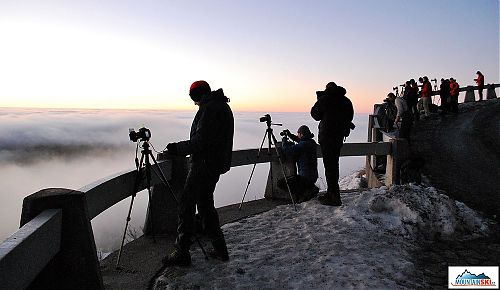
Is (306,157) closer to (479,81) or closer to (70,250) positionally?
(70,250)

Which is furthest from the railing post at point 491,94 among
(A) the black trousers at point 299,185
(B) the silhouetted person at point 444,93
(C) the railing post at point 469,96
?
(A) the black trousers at point 299,185

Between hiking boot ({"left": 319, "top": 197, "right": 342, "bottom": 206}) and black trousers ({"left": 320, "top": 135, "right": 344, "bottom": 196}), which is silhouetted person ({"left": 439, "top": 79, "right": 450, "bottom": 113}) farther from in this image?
hiking boot ({"left": 319, "top": 197, "right": 342, "bottom": 206})

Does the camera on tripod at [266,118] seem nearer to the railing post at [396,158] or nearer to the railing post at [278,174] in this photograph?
the railing post at [278,174]

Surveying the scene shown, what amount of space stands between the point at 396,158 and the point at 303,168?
7.59ft

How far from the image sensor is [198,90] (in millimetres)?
4387

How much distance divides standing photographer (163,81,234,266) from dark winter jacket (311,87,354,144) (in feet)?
8.83

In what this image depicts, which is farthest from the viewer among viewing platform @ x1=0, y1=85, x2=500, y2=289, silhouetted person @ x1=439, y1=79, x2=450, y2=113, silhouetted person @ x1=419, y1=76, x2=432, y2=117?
silhouetted person @ x1=439, y1=79, x2=450, y2=113

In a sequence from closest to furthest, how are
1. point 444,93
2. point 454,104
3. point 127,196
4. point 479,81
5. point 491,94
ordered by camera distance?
1. point 127,196
2. point 444,93
3. point 454,104
4. point 479,81
5. point 491,94

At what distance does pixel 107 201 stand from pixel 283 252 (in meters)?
2.16

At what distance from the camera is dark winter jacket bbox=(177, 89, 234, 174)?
13.7ft

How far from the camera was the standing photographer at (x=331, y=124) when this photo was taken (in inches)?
262

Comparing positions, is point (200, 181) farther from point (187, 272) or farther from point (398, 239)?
point (398, 239)

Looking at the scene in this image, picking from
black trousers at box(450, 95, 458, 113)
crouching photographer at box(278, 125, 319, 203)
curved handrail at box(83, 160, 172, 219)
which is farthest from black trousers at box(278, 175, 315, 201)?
black trousers at box(450, 95, 458, 113)

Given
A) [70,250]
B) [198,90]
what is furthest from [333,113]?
[70,250]
